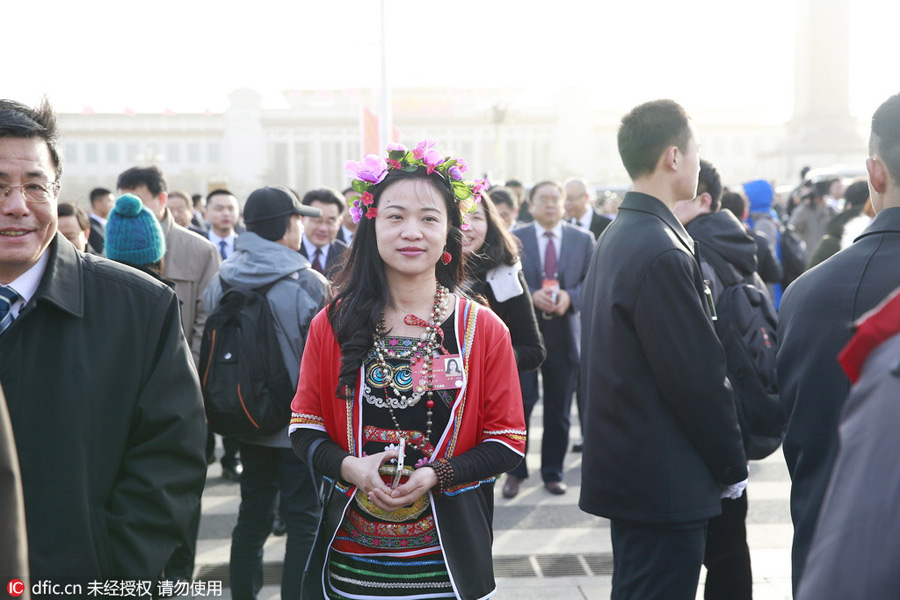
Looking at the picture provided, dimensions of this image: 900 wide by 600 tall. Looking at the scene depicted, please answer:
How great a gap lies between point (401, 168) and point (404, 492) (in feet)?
3.14

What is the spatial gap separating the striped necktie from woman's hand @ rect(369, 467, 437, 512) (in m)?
0.99

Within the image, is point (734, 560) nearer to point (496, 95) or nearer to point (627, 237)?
point (627, 237)

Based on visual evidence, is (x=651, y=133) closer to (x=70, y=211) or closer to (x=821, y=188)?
(x=70, y=211)

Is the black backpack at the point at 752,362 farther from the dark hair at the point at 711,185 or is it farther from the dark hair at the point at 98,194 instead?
the dark hair at the point at 98,194

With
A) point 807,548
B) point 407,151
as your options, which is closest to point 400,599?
point 807,548

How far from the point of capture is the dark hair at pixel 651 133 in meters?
2.95

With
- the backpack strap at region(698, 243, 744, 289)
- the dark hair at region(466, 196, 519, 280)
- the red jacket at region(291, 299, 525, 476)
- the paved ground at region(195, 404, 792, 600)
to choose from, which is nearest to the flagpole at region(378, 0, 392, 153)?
the paved ground at region(195, 404, 792, 600)

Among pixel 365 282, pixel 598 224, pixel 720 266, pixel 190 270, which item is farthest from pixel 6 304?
pixel 598 224

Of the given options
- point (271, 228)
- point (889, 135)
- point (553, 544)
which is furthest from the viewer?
point (553, 544)

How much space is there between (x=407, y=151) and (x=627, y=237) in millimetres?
784

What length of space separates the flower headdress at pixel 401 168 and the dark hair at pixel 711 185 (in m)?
1.48

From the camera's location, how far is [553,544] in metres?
4.96

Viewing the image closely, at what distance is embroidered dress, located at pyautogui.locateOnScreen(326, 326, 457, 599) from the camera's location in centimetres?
233

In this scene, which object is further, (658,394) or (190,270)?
(190,270)
